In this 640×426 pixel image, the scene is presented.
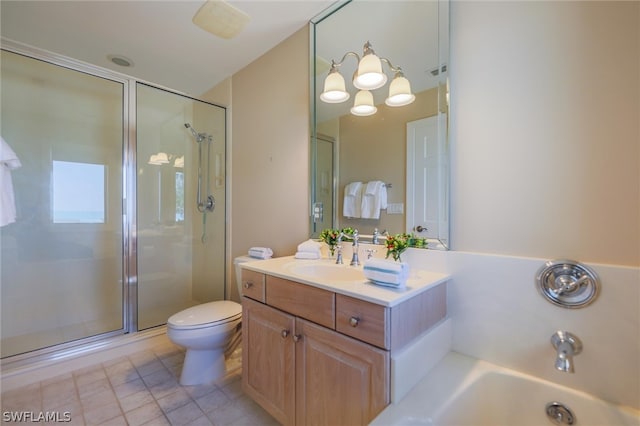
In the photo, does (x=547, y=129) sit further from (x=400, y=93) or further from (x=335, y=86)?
(x=335, y=86)

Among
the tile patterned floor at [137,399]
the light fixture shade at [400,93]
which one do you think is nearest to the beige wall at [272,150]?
the light fixture shade at [400,93]

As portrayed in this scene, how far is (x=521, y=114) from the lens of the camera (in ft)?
3.58

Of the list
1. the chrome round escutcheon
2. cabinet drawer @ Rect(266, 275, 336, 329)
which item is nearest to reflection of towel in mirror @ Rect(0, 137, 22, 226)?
cabinet drawer @ Rect(266, 275, 336, 329)

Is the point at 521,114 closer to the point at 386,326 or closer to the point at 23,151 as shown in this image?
the point at 386,326

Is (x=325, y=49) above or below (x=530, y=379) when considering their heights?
above

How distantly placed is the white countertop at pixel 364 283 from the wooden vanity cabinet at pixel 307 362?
3 cm

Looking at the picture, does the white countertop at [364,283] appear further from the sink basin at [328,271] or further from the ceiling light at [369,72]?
the ceiling light at [369,72]

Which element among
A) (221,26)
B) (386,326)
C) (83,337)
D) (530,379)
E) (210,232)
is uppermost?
(221,26)

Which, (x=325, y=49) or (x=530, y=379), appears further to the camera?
(x=325, y=49)

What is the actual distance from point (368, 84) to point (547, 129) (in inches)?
33.9

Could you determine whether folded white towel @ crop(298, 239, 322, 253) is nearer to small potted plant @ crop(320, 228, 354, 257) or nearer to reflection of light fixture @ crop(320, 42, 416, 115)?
small potted plant @ crop(320, 228, 354, 257)

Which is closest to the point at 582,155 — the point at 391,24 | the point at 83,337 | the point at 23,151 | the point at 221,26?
the point at 391,24

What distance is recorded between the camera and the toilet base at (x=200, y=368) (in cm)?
169

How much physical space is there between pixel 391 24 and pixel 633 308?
1581 millimetres
